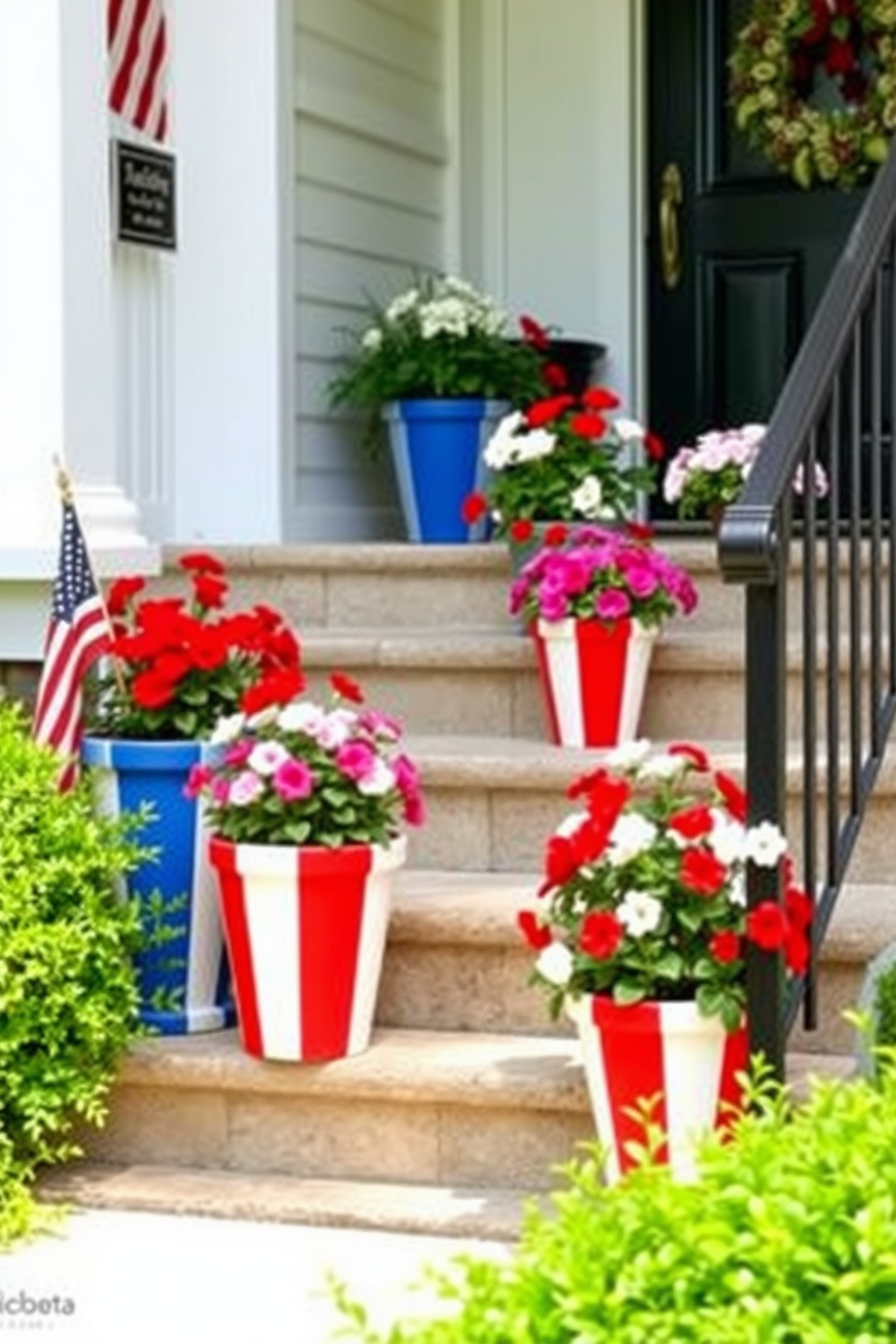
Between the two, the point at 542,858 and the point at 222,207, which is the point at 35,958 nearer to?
the point at 542,858

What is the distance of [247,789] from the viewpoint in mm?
3098

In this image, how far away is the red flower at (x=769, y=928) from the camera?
267 cm

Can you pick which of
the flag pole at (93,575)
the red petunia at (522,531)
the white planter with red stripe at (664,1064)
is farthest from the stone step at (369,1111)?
the red petunia at (522,531)

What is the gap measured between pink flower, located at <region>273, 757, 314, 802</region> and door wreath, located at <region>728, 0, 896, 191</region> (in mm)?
2622

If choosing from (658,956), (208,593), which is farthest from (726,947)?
(208,593)

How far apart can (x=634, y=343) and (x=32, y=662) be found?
2.12m

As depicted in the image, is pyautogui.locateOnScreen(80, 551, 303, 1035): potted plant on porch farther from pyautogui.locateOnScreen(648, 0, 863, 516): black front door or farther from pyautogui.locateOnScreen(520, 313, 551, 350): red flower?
pyautogui.locateOnScreen(648, 0, 863, 516): black front door

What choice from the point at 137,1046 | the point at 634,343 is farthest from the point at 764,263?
the point at 137,1046

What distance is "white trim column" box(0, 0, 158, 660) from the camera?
3922 millimetres

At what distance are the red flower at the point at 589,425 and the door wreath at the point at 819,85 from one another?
1.36 m

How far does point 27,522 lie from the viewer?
12.9 feet

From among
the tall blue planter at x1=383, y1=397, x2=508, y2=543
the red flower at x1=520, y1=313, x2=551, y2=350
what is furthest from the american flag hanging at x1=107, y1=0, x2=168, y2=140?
the red flower at x1=520, y1=313, x2=551, y2=350

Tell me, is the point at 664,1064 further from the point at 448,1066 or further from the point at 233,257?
the point at 233,257

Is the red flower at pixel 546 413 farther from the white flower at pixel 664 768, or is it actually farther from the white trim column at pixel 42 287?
the white flower at pixel 664 768
